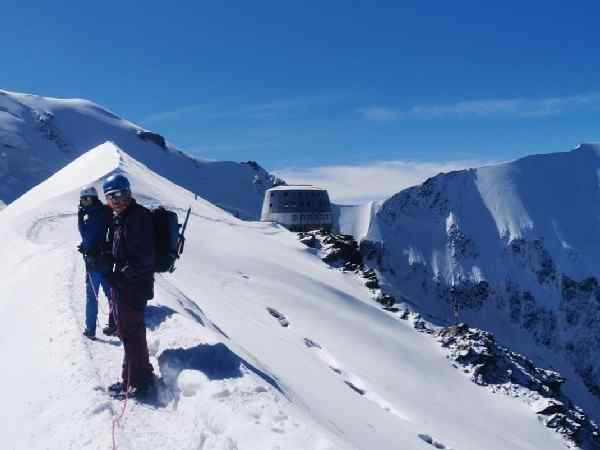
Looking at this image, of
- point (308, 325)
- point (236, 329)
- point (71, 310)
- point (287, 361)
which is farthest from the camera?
point (308, 325)

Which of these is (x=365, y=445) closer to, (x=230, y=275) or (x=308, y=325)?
(x=308, y=325)

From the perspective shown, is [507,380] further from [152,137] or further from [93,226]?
[152,137]

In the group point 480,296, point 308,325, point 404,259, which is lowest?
point 480,296

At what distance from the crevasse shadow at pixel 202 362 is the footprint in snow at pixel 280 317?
13033 millimetres

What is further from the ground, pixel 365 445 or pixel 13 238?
pixel 13 238

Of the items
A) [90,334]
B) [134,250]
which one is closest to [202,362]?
[134,250]

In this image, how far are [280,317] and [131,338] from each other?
14767 millimetres

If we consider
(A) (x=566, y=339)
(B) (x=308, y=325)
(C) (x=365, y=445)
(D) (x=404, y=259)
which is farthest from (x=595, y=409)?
(C) (x=365, y=445)

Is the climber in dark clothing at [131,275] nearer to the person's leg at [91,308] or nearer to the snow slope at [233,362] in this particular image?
the snow slope at [233,362]

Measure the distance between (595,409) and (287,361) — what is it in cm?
14889

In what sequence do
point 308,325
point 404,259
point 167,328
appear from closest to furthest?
1. point 167,328
2. point 308,325
3. point 404,259

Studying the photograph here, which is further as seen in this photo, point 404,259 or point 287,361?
point 404,259

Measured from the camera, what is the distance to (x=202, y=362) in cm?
704

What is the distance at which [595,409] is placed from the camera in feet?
459
